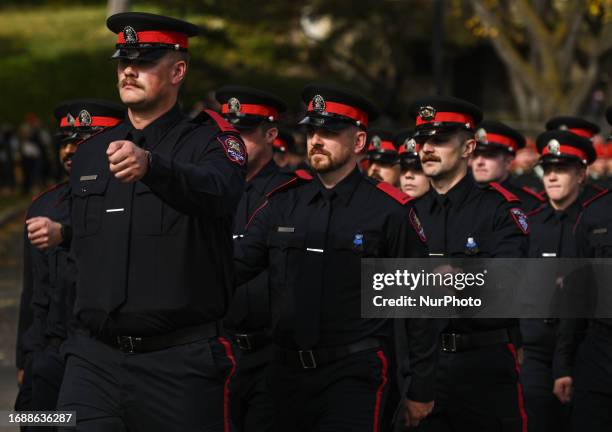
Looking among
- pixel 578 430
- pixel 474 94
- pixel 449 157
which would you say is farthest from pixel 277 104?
pixel 474 94

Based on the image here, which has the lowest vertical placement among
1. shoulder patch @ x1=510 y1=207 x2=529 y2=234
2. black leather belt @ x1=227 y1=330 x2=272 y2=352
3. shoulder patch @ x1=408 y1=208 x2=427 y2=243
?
black leather belt @ x1=227 y1=330 x2=272 y2=352

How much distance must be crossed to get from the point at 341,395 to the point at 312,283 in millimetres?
589

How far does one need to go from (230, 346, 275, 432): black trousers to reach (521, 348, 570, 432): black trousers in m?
2.31

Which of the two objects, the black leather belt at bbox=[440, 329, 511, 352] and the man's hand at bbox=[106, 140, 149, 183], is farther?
the black leather belt at bbox=[440, 329, 511, 352]

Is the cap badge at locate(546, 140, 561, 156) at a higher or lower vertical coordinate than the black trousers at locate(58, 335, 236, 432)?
higher

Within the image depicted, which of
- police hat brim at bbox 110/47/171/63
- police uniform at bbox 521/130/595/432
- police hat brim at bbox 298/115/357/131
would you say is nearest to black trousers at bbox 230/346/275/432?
police hat brim at bbox 298/115/357/131

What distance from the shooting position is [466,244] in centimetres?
803

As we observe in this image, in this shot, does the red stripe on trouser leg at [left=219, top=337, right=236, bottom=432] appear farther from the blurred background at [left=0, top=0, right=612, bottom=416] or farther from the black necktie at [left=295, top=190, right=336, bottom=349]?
the blurred background at [left=0, top=0, right=612, bottom=416]

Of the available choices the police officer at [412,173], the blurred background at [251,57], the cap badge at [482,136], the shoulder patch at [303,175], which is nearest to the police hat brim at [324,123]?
the shoulder patch at [303,175]

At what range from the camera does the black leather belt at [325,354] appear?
6.76 metres

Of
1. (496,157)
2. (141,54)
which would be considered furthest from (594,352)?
(141,54)

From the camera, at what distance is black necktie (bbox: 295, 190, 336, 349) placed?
6.83 metres

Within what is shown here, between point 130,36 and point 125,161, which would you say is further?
point 130,36

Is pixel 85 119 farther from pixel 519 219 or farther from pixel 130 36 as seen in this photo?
pixel 519 219
